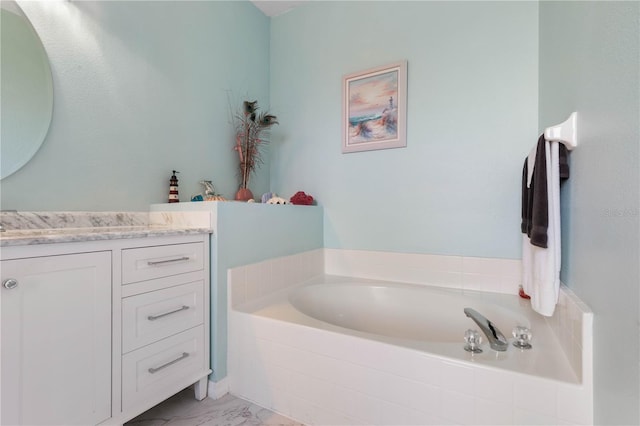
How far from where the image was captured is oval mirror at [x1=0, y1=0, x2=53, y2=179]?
124 centimetres

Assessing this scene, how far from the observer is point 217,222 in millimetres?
1520

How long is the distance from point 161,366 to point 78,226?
2.59 ft

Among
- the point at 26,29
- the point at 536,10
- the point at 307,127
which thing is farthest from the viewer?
the point at 307,127

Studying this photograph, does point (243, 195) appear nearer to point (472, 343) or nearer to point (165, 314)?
point (165, 314)

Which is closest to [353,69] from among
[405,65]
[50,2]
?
[405,65]

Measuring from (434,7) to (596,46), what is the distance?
1459 millimetres

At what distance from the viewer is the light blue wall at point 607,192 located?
0.64 meters

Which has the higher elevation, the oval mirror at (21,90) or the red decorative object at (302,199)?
the oval mirror at (21,90)

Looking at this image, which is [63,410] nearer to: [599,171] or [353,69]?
[599,171]

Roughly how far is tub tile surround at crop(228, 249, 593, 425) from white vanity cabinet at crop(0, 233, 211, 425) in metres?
0.26

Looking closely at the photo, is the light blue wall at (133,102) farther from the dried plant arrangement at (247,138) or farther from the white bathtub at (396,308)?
the white bathtub at (396,308)

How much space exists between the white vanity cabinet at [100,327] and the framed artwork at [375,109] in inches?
53.7

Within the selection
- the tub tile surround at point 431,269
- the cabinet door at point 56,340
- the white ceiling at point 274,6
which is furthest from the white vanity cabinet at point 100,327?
the white ceiling at point 274,6

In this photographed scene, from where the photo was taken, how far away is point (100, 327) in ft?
3.57
